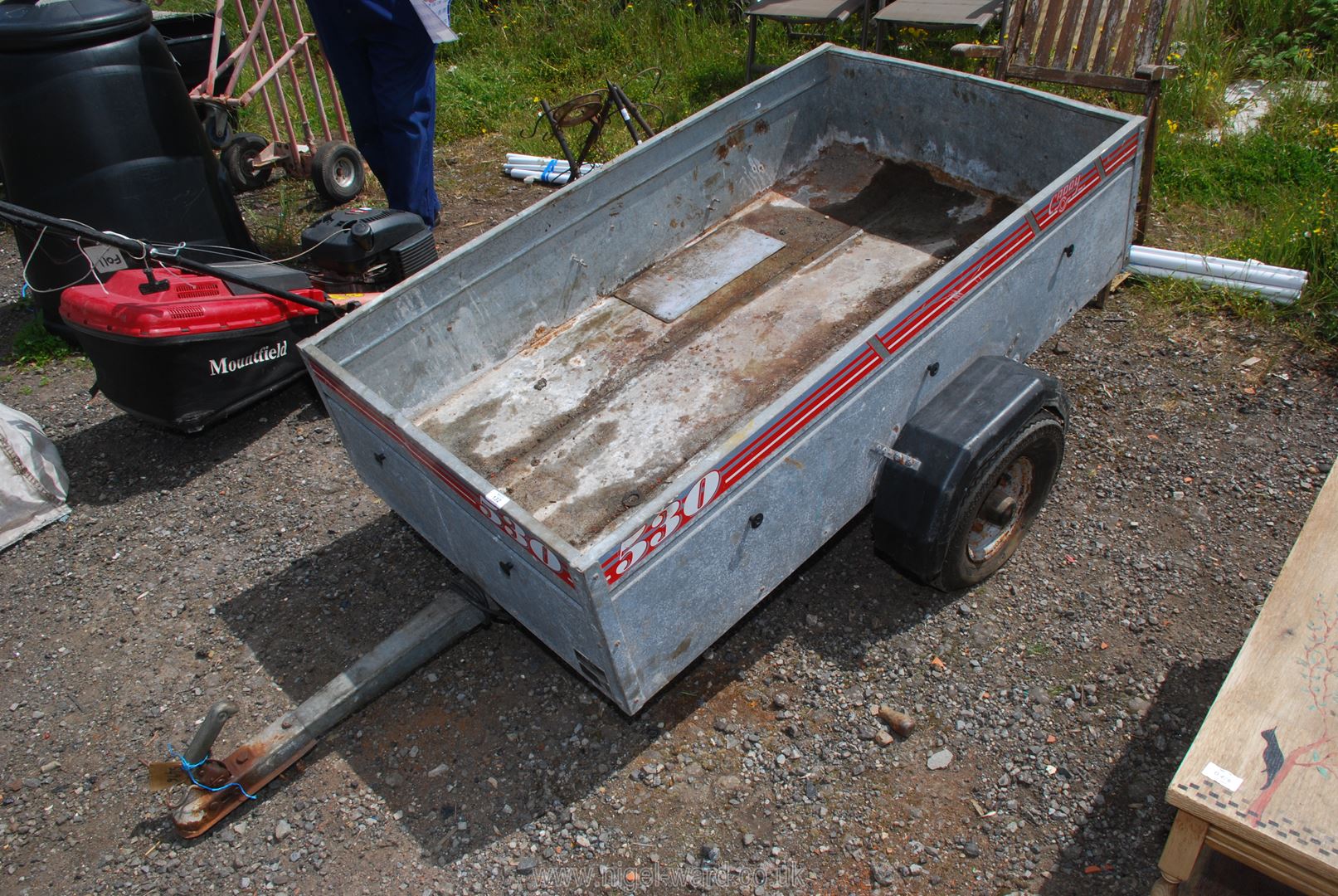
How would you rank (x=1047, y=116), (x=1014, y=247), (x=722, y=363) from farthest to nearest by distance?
(x=1047, y=116) → (x=722, y=363) → (x=1014, y=247)

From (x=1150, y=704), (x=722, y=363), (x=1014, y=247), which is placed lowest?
(x=1150, y=704)

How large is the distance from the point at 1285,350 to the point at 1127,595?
1.86 metres

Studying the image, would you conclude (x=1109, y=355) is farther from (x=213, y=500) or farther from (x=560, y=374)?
(x=213, y=500)

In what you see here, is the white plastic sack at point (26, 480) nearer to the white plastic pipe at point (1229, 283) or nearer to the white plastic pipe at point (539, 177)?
the white plastic pipe at point (539, 177)

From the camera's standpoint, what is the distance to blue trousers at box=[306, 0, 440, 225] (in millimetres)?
5199

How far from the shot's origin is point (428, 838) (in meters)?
3.13

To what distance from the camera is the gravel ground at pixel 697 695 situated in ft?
10.0

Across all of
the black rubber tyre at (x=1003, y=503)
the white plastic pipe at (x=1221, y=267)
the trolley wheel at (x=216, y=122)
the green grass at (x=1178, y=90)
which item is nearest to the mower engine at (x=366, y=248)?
the green grass at (x=1178, y=90)

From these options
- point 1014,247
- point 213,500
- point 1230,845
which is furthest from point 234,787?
point 1014,247

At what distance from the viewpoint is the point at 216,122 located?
659 cm

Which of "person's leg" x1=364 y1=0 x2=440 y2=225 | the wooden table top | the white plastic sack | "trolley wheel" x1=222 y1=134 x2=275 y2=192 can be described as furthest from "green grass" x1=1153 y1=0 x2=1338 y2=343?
"trolley wheel" x1=222 y1=134 x2=275 y2=192

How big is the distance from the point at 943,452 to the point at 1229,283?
275 cm

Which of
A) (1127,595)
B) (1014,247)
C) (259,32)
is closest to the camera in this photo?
(1014,247)

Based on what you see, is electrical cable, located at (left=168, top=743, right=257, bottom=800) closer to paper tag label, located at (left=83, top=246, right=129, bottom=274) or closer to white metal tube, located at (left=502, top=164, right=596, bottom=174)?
paper tag label, located at (left=83, top=246, right=129, bottom=274)
